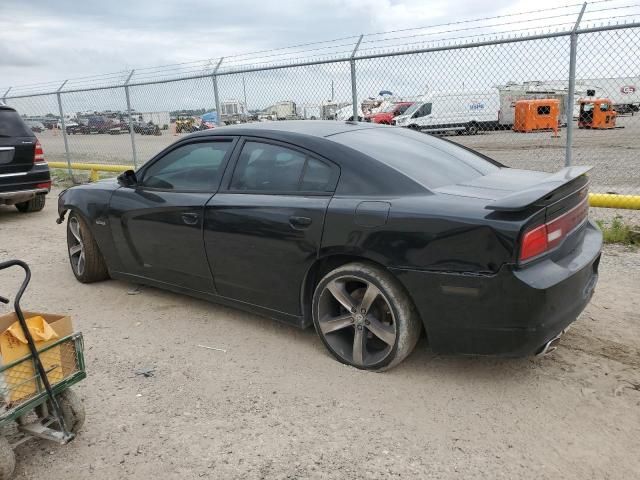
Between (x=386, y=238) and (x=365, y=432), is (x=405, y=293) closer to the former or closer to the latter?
(x=386, y=238)

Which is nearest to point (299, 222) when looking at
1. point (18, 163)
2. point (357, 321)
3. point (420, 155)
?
point (357, 321)

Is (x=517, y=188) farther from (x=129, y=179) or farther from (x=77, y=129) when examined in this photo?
(x=77, y=129)

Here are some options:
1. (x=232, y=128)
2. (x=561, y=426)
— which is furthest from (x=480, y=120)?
(x=561, y=426)

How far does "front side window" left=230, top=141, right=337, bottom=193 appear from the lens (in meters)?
3.51

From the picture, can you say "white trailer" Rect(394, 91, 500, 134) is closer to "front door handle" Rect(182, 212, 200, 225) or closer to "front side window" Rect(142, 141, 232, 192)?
"front side window" Rect(142, 141, 232, 192)

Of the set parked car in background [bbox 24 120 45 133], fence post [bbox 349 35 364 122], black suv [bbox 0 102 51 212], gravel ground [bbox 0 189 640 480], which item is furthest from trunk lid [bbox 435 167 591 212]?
parked car in background [bbox 24 120 45 133]

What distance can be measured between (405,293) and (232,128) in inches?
72.6

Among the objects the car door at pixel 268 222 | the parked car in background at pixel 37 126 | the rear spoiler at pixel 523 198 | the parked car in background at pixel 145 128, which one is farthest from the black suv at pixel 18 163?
the parked car in background at pixel 37 126

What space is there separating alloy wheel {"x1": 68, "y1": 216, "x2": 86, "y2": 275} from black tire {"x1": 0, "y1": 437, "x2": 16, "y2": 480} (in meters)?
2.86

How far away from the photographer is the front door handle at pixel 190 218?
400 centimetres

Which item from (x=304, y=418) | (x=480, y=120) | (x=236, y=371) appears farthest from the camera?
(x=480, y=120)

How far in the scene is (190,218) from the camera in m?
4.04

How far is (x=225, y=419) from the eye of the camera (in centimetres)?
297

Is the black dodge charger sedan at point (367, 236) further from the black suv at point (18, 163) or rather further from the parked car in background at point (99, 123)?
the parked car in background at point (99, 123)
